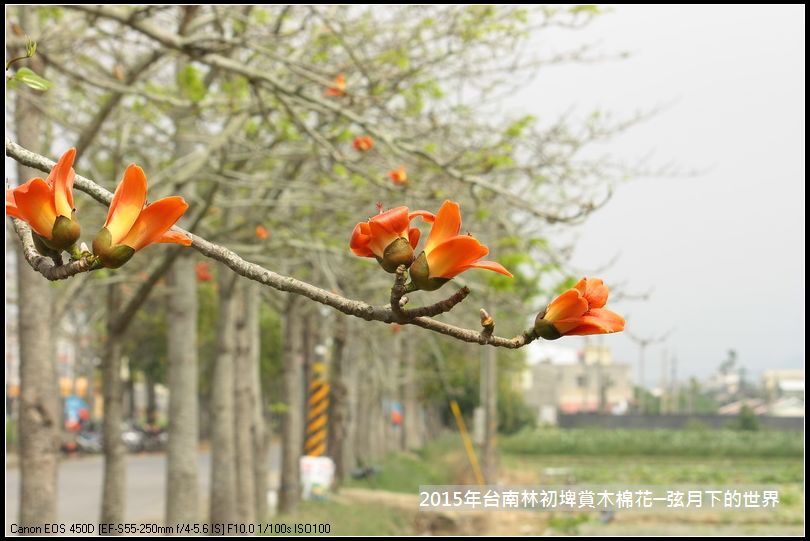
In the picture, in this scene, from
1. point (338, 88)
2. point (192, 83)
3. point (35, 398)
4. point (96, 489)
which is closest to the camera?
point (338, 88)

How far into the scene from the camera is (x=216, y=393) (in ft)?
38.5

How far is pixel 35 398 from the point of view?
24.7 ft

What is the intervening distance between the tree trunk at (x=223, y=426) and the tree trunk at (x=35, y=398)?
4.09m

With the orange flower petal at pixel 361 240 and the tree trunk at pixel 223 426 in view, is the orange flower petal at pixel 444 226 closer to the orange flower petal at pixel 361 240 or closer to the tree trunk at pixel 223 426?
the orange flower petal at pixel 361 240

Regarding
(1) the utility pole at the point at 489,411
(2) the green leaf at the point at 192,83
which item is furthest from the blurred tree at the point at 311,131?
(1) the utility pole at the point at 489,411

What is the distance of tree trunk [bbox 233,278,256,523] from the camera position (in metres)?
12.6

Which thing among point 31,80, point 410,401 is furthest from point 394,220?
point 410,401

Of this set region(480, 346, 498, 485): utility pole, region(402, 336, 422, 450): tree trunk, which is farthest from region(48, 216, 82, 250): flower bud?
region(480, 346, 498, 485): utility pole

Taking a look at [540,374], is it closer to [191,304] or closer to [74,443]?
[74,443]

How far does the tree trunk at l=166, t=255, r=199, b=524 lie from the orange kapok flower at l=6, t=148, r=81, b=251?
27.4ft

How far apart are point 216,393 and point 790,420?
171 feet

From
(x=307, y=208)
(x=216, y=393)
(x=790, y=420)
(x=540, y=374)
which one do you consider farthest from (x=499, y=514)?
(x=540, y=374)

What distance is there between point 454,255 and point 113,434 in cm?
968

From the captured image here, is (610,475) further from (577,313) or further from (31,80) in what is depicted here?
(577,313)
